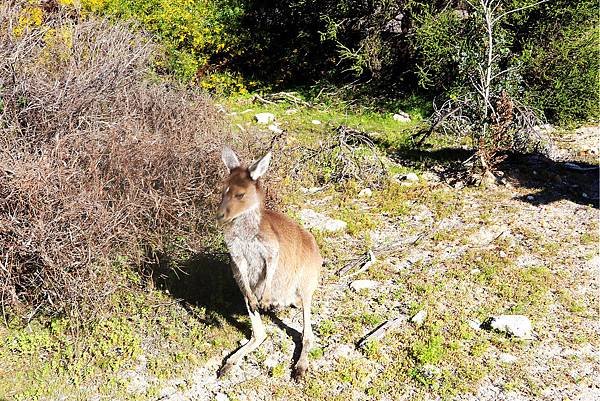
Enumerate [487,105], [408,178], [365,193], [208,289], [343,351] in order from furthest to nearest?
[408,178] < [487,105] < [365,193] < [208,289] < [343,351]

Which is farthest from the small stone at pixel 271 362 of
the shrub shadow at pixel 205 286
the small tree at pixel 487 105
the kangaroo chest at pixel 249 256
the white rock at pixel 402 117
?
the white rock at pixel 402 117

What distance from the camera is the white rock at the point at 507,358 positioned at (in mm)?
5344

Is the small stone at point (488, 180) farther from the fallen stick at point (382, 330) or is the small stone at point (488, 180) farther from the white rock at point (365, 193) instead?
the fallen stick at point (382, 330)

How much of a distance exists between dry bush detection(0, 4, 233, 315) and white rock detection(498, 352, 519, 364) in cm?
324

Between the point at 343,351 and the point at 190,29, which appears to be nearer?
the point at 343,351

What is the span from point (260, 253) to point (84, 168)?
2.07m

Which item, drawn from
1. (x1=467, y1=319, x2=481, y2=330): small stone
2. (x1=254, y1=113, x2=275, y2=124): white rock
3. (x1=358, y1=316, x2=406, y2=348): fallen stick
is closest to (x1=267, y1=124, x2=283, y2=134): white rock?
(x1=254, y1=113, x2=275, y2=124): white rock

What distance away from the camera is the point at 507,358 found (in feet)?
17.6

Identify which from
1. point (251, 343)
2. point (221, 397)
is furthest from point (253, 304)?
point (221, 397)

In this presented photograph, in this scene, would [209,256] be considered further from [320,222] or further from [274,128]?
[274,128]

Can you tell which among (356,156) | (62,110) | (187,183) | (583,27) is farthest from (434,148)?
(62,110)

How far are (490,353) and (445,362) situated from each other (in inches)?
17.6

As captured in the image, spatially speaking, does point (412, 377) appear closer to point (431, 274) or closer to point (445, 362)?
point (445, 362)

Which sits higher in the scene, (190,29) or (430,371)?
(190,29)
